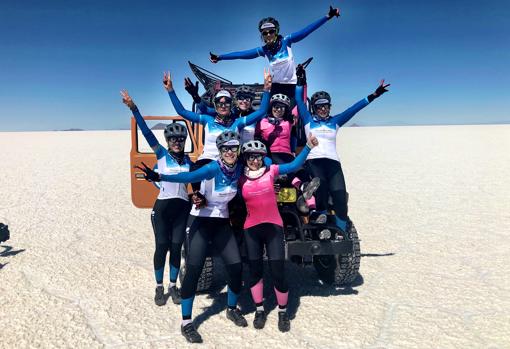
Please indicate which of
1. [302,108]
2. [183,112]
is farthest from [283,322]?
[183,112]

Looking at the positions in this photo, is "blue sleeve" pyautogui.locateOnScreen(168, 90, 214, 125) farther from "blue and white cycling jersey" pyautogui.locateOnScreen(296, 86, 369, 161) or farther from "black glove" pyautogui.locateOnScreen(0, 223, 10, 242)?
"black glove" pyautogui.locateOnScreen(0, 223, 10, 242)

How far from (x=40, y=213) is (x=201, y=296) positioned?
22.0 ft

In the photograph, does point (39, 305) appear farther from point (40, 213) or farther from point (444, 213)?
point (444, 213)

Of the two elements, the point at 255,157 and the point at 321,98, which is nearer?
the point at 255,157

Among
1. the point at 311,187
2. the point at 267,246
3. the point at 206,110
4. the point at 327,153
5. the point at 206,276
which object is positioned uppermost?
the point at 206,110

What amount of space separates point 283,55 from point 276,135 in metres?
1.30

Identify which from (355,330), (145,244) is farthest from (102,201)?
(355,330)

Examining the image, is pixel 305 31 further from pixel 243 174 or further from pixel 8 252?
pixel 8 252

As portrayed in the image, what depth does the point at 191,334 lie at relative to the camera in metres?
4.09

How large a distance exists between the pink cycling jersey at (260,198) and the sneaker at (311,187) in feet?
2.10

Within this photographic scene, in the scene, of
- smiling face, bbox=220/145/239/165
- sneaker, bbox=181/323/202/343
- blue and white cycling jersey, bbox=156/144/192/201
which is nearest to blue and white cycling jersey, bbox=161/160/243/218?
smiling face, bbox=220/145/239/165

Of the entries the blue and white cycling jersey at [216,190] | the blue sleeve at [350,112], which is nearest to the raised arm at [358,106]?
the blue sleeve at [350,112]

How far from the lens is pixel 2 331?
4.23 m

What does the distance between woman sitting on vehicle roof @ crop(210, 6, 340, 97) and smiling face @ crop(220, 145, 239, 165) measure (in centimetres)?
227
